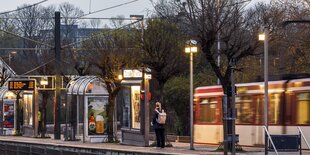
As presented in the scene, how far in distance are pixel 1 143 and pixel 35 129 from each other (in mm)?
11283

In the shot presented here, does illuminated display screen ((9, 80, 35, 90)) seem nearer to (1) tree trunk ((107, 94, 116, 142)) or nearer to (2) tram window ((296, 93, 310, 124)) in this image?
(1) tree trunk ((107, 94, 116, 142))

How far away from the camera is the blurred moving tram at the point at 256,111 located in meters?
32.9

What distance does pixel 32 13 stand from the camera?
91.1 m

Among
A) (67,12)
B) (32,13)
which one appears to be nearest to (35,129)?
(32,13)

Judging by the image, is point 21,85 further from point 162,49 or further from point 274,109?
point 274,109

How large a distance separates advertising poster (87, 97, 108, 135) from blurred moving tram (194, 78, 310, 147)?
5.30 m

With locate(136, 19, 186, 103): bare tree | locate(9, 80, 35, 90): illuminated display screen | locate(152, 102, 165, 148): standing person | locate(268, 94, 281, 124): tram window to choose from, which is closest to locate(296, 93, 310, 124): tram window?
locate(268, 94, 281, 124): tram window

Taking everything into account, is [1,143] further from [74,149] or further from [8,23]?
[8,23]

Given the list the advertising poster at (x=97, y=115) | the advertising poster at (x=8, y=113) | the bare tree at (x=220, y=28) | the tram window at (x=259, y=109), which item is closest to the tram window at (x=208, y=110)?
the tram window at (x=259, y=109)

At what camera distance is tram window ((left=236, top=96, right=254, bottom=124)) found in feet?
121

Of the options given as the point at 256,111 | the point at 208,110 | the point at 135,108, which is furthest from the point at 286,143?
the point at 208,110

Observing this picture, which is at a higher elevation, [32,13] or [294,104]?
[32,13]

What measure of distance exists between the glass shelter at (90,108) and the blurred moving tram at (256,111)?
536 cm

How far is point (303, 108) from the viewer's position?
3269 cm
